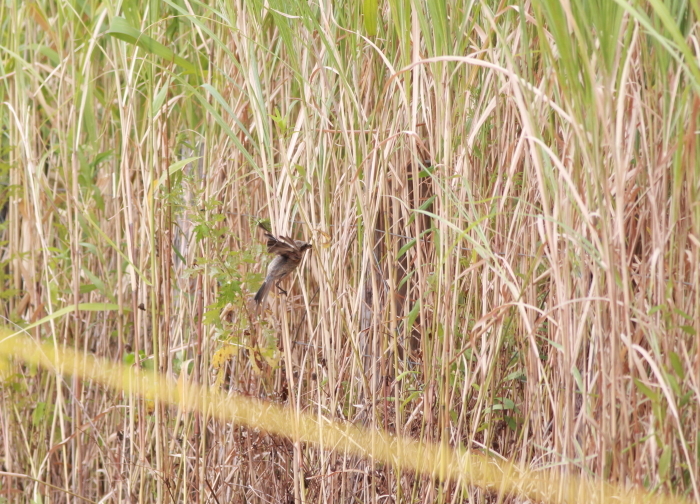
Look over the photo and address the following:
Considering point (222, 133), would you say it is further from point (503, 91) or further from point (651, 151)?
point (651, 151)

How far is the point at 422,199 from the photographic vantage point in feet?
3.71

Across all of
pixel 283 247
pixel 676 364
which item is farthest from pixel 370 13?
pixel 676 364

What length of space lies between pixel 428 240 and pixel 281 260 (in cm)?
24

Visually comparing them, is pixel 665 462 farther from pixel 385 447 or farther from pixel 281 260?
pixel 281 260

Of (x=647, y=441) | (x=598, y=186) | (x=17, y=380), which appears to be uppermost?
(x=598, y=186)

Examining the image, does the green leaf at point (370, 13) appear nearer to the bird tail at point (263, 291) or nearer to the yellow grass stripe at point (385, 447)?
the bird tail at point (263, 291)

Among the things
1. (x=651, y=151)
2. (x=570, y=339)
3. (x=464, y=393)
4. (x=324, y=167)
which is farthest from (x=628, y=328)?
(x=324, y=167)

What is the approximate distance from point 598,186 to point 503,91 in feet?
1.05

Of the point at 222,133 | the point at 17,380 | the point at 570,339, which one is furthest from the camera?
the point at 17,380

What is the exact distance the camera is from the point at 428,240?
3.65 feet

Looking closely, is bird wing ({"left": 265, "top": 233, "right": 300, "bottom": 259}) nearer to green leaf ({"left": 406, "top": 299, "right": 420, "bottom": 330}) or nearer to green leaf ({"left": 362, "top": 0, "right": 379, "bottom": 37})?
green leaf ({"left": 406, "top": 299, "right": 420, "bottom": 330})

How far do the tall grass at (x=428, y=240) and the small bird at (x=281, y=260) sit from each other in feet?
0.09

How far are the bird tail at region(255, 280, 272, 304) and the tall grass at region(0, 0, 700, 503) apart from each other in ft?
0.07

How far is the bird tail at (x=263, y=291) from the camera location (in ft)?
3.41
